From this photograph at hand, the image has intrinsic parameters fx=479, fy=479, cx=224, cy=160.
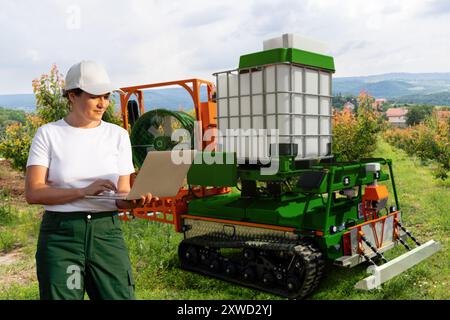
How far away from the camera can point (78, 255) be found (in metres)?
2.89

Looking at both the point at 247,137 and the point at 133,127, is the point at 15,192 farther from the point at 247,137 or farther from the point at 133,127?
the point at 247,137

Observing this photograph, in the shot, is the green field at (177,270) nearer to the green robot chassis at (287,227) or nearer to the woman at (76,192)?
the green robot chassis at (287,227)

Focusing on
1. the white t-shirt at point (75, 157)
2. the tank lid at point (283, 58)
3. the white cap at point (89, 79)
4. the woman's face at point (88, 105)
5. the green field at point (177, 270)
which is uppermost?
the tank lid at point (283, 58)

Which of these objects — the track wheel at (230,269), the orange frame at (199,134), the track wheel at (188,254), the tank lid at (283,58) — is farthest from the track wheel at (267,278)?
the tank lid at (283,58)

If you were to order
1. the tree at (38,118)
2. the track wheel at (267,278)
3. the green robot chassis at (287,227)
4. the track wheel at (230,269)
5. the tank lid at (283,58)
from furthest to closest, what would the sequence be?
the tree at (38,118), the track wheel at (230,269), the tank lid at (283,58), the track wheel at (267,278), the green robot chassis at (287,227)

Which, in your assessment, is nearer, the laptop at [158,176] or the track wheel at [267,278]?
the laptop at [158,176]

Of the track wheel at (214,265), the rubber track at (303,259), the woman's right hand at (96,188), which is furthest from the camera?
the track wheel at (214,265)

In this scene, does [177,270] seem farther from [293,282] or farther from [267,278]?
[293,282]

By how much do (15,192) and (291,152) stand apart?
1054 centimetres

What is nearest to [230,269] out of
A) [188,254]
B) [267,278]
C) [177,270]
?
[267,278]

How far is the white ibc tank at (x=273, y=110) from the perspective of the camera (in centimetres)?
591

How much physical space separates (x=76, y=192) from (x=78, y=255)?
405mm

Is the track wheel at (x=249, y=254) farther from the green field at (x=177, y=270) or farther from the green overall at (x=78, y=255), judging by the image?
the green overall at (x=78, y=255)

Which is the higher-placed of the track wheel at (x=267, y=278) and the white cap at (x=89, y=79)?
the white cap at (x=89, y=79)
